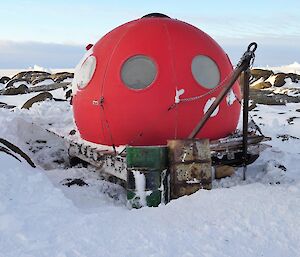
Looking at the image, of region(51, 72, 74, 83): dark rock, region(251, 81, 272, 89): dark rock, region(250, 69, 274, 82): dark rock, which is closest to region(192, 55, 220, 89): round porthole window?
region(251, 81, 272, 89): dark rock

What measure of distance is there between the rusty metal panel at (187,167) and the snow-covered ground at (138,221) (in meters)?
0.31

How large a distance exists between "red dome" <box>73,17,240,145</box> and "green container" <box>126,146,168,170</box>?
1009 millimetres

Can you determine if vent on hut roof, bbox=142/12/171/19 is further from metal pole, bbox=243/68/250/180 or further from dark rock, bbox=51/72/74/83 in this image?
dark rock, bbox=51/72/74/83

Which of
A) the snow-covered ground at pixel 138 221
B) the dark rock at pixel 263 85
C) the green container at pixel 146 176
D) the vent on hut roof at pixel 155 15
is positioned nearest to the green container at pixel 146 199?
the green container at pixel 146 176

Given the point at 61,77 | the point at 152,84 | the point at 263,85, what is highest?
the point at 152,84

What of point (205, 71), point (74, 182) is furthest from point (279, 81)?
point (74, 182)

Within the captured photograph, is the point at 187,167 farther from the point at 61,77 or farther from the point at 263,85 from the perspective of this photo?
the point at 61,77

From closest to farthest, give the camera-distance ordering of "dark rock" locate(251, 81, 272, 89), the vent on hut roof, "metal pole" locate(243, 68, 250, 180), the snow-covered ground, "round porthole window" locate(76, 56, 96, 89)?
the snow-covered ground
"metal pole" locate(243, 68, 250, 180)
"round porthole window" locate(76, 56, 96, 89)
the vent on hut roof
"dark rock" locate(251, 81, 272, 89)

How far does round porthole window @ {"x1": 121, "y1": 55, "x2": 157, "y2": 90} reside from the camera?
257 inches

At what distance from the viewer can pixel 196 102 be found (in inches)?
260

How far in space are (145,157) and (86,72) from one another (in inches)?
99.5

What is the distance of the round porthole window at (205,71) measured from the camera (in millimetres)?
6738

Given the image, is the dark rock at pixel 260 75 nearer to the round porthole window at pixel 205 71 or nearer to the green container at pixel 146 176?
the round porthole window at pixel 205 71

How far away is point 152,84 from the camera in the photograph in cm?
646
